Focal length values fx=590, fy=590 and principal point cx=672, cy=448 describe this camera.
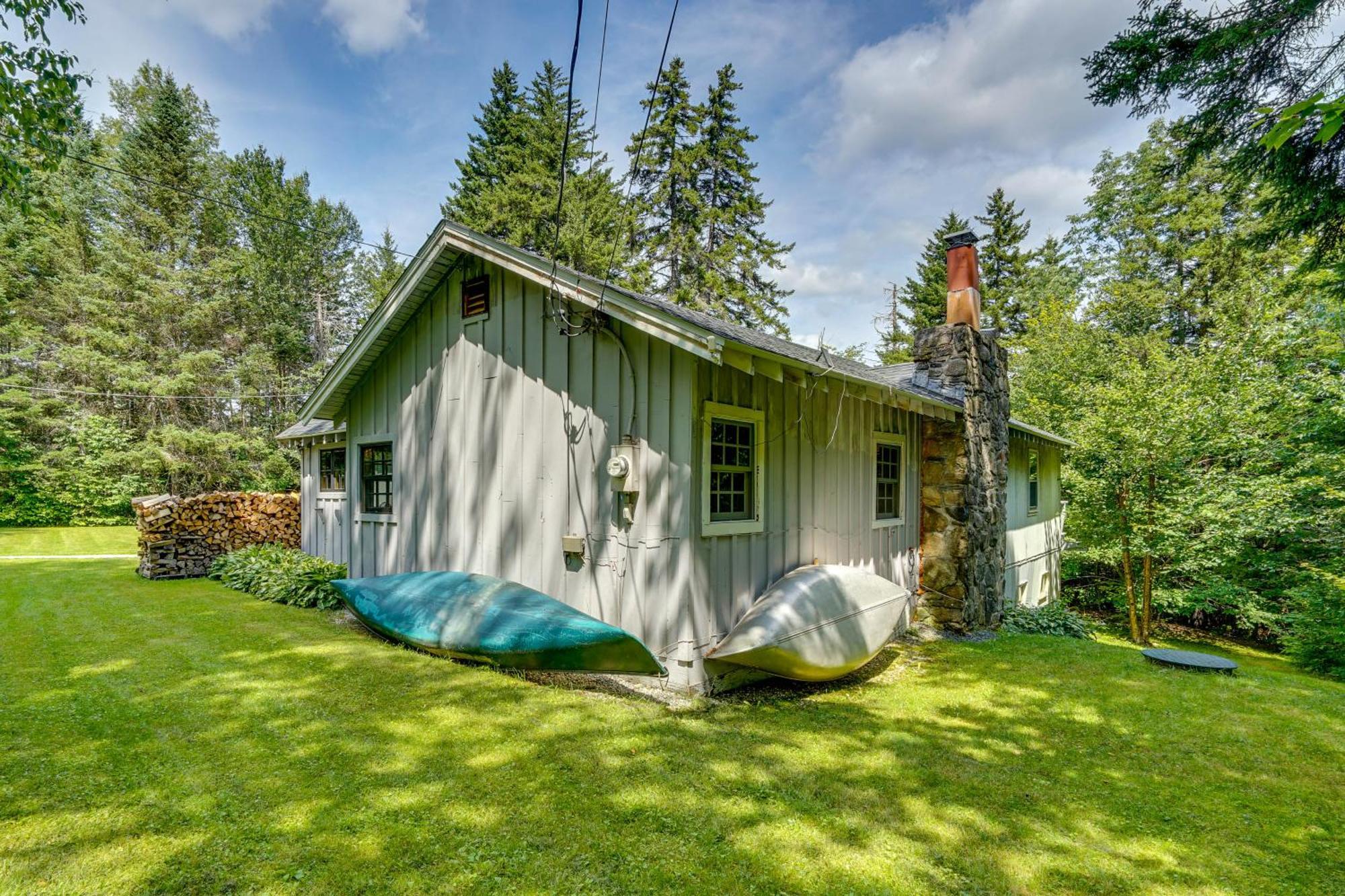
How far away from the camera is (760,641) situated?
4793 millimetres

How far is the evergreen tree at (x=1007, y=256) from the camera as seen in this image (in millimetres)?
25672

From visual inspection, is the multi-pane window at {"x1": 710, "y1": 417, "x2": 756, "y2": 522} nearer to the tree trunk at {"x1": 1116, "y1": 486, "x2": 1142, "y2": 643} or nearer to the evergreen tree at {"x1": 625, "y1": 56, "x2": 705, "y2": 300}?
the tree trunk at {"x1": 1116, "y1": 486, "x2": 1142, "y2": 643}

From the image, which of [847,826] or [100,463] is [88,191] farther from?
[847,826]

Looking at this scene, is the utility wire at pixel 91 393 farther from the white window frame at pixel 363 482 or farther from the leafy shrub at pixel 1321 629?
the leafy shrub at pixel 1321 629

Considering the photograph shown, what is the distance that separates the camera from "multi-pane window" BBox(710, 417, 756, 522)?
5223 millimetres

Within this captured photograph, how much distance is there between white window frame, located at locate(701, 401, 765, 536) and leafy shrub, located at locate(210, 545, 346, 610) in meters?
5.86

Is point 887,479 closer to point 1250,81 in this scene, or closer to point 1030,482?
point 1250,81

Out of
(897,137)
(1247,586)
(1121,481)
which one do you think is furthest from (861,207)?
(1247,586)

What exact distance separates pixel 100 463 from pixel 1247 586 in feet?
101

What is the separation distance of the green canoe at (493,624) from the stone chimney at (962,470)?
530cm

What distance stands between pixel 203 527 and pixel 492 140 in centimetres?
1698

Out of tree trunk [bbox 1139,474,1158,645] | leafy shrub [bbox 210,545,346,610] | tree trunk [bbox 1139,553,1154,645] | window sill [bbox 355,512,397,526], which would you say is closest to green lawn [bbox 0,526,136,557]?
leafy shrub [bbox 210,545,346,610]

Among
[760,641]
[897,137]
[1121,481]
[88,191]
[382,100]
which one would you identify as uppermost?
[88,191]

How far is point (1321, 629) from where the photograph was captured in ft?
34.3
